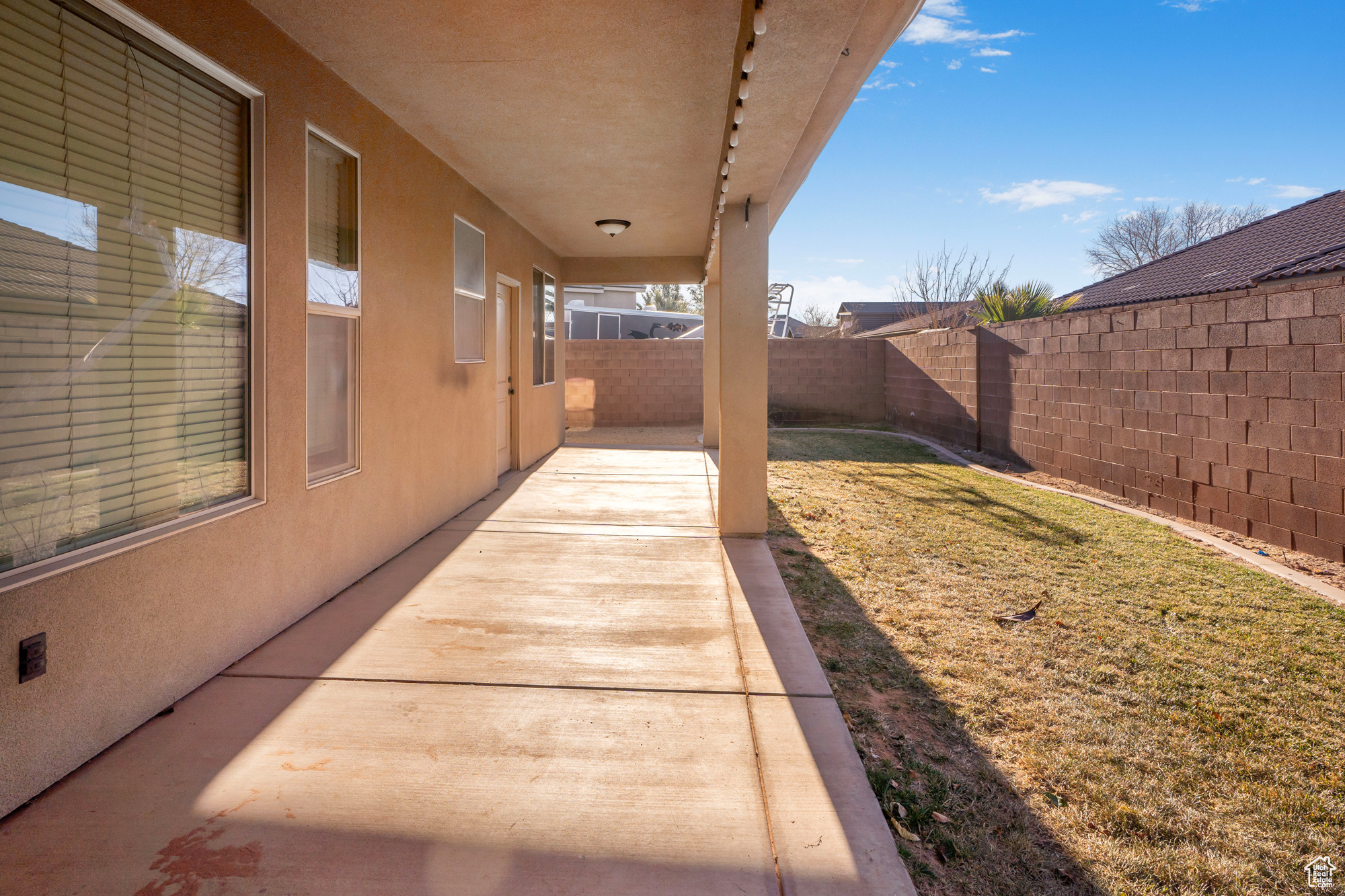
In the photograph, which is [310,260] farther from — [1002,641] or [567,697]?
[1002,641]

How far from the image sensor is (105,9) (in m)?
2.24

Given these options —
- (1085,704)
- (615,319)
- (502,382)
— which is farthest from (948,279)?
(1085,704)

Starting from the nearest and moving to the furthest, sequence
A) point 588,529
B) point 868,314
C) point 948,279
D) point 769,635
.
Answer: point 769,635 < point 588,529 < point 948,279 < point 868,314

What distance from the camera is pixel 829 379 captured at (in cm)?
1316

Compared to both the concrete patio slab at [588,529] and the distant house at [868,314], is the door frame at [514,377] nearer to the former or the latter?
the concrete patio slab at [588,529]

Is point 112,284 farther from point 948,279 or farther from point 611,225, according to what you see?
point 948,279

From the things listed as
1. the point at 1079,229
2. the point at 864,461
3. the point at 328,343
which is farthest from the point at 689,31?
the point at 1079,229

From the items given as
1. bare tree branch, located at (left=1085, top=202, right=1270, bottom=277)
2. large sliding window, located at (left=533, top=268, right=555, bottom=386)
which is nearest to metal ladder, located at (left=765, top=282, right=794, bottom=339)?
large sliding window, located at (left=533, top=268, right=555, bottom=386)

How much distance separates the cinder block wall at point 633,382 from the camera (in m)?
13.2

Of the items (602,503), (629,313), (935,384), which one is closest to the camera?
(602,503)

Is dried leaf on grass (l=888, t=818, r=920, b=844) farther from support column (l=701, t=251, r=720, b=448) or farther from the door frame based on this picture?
support column (l=701, t=251, r=720, b=448)

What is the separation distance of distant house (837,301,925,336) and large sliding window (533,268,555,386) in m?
19.4

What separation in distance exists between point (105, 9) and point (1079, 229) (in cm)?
3918

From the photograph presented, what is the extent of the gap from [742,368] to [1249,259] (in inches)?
332
